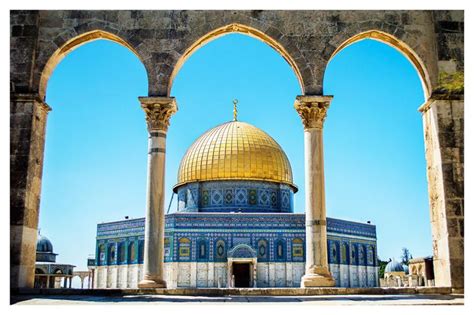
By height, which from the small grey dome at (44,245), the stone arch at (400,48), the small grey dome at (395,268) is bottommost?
the small grey dome at (395,268)

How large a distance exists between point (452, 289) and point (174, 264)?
655 inches

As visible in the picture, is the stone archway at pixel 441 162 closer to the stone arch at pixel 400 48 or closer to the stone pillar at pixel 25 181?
the stone arch at pixel 400 48

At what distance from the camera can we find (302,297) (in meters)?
8.57

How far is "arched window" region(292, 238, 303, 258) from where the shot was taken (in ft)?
81.6

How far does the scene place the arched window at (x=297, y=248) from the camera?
24.9 metres

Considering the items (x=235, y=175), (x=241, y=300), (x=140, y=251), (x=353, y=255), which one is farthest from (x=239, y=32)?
(x=353, y=255)

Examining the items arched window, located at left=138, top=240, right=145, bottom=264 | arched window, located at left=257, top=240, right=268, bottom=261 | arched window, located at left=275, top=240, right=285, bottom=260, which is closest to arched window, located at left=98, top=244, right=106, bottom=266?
arched window, located at left=138, top=240, right=145, bottom=264

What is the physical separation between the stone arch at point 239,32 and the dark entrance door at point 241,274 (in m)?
15.7

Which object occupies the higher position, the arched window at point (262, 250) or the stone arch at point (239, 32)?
the stone arch at point (239, 32)

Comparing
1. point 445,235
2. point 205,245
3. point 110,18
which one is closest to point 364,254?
point 205,245

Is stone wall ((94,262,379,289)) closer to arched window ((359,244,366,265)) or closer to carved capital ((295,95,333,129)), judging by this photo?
arched window ((359,244,366,265))

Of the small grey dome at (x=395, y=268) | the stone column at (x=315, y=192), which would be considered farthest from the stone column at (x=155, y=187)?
the small grey dome at (x=395, y=268)

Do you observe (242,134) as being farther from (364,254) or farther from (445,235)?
(445,235)

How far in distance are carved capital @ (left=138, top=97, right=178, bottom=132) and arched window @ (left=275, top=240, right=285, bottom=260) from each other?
15729mm
